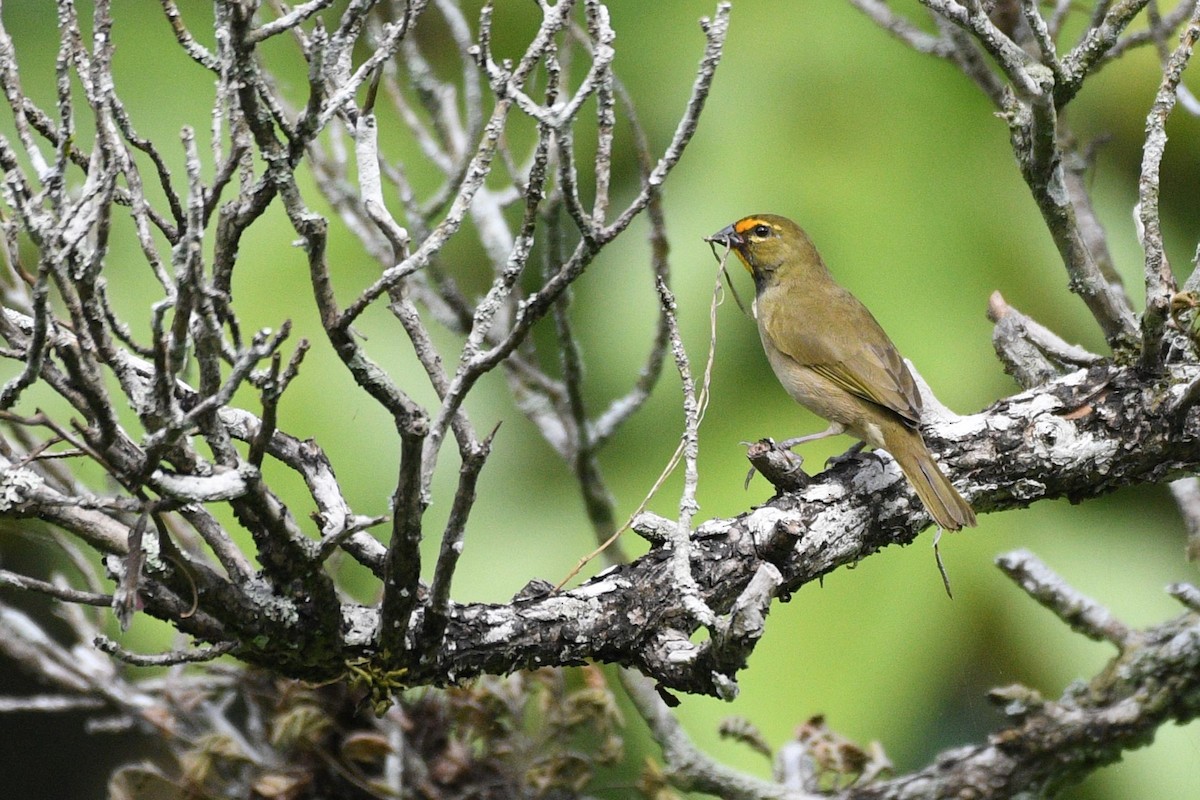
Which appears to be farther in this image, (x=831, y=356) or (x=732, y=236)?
(x=732, y=236)

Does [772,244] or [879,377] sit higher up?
[772,244]

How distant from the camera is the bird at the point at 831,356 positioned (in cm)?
224

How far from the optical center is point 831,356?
Result: 3.04m

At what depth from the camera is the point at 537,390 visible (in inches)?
133

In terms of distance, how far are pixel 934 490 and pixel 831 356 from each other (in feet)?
2.94

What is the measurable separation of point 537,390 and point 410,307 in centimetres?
172

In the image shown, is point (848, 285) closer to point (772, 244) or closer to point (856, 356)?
point (772, 244)

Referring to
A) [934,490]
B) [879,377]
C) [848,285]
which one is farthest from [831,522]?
[848,285]

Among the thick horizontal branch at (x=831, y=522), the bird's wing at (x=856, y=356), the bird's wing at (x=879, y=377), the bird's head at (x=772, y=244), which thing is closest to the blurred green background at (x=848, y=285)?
the bird's head at (x=772, y=244)

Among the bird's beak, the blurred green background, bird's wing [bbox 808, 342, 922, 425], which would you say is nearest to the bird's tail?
bird's wing [bbox 808, 342, 922, 425]

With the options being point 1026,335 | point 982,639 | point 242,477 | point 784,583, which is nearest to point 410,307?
point 242,477

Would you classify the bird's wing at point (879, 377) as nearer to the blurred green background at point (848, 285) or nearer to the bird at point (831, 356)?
the bird at point (831, 356)

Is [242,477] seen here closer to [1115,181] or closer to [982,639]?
[982,639]

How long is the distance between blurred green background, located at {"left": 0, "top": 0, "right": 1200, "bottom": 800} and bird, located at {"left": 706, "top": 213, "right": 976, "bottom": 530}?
304 millimetres
